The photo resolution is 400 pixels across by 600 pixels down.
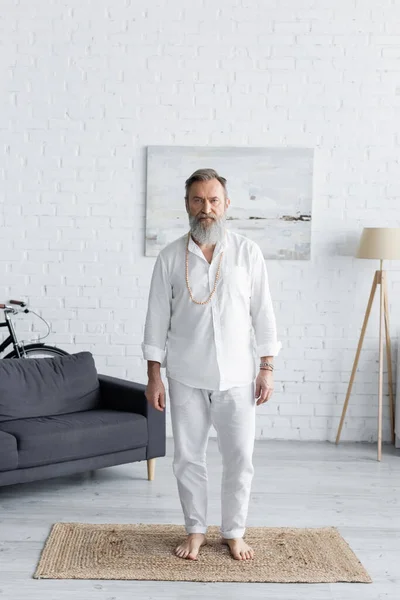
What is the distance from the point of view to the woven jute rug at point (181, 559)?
313 cm

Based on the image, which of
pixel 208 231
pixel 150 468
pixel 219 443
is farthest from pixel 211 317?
pixel 150 468

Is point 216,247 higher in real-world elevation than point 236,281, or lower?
higher

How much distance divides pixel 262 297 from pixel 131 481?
1.64 m

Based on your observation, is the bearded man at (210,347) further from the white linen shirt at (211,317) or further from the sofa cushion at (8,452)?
the sofa cushion at (8,452)

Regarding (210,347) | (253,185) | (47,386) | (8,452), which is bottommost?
(8,452)

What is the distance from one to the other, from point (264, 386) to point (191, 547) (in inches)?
28.5

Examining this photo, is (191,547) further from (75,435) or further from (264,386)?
(75,435)

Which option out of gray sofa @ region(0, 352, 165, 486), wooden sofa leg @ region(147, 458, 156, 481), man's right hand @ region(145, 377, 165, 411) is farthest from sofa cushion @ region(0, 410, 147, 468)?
man's right hand @ region(145, 377, 165, 411)

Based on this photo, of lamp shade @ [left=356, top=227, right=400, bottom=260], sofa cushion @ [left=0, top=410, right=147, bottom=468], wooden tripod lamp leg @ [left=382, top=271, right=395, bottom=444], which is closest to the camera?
sofa cushion @ [left=0, top=410, right=147, bottom=468]

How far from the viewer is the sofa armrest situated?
4.43 metres

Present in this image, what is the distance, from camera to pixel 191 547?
3.31 meters

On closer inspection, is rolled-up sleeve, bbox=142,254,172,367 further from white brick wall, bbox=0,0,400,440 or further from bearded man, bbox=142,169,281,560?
white brick wall, bbox=0,0,400,440

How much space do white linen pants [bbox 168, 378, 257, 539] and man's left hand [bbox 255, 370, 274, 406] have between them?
35mm

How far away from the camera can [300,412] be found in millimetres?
5551
